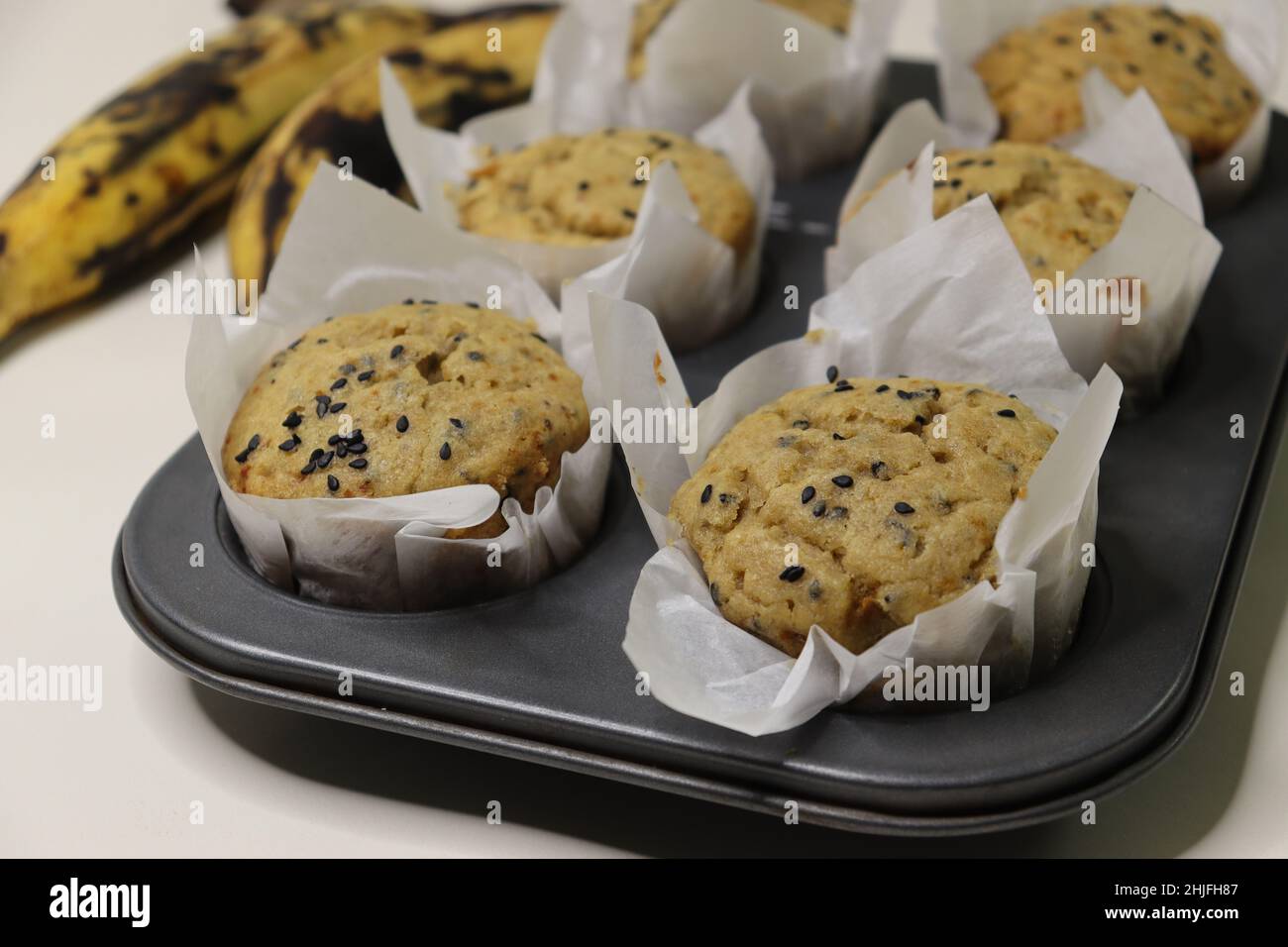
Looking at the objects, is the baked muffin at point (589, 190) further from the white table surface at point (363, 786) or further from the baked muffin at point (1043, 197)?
the white table surface at point (363, 786)

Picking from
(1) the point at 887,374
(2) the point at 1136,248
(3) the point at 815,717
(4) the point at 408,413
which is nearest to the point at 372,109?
(4) the point at 408,413

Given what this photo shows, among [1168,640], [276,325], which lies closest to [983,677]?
[1168,640]

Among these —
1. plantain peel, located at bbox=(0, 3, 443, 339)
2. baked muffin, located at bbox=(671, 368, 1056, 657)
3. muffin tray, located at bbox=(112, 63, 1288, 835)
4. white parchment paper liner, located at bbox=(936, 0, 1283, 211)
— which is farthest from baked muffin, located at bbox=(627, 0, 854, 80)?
baked muffin, located at bbox=(671, 368, 1056, 657)

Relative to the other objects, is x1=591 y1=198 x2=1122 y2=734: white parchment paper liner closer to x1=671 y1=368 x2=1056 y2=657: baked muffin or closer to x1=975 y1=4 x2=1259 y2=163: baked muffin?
x1=671 y1=368 x2=1056 y2=657: baked muffin

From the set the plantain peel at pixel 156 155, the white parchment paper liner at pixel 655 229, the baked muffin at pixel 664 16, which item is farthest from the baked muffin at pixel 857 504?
the plantain peel at pixel 156 155

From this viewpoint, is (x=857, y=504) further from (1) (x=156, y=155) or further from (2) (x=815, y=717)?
(1) (x=156, y=155)

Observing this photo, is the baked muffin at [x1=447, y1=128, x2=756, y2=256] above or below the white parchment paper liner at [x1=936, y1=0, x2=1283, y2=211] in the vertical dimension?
below
